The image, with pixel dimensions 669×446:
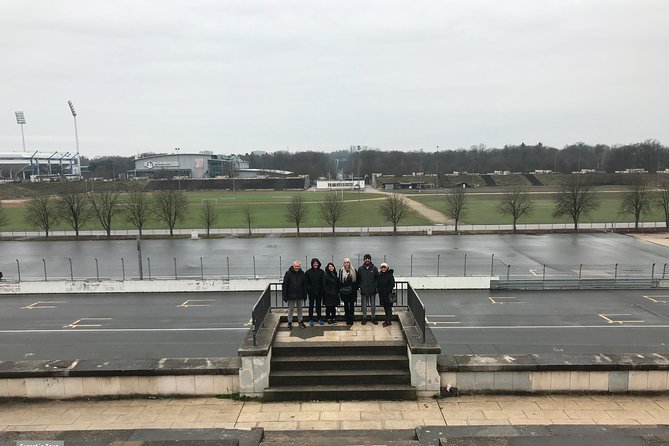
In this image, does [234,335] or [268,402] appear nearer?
[268,402]

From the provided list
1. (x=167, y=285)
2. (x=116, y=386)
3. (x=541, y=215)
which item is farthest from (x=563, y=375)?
(x=541, y=215)

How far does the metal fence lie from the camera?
29.4m

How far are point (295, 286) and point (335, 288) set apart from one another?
0.91 meters

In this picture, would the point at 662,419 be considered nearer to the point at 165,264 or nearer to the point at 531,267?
the point at 531,267

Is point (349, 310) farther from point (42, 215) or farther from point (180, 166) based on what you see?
point (180, 166)

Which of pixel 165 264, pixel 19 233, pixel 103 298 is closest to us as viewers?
pixel 103 298

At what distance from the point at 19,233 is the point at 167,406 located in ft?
193

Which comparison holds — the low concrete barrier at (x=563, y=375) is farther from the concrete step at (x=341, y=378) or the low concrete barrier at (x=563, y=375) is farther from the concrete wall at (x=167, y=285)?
the concrete wall at (x=167, y=285)

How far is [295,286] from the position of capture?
9703 mm

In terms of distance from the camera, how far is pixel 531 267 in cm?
3195

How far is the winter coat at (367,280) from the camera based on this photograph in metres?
10.0

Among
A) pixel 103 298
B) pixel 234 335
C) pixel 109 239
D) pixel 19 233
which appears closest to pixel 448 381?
pixel 234 335

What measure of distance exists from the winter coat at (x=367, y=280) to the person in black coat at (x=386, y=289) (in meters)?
0.13

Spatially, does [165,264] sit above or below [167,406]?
below
